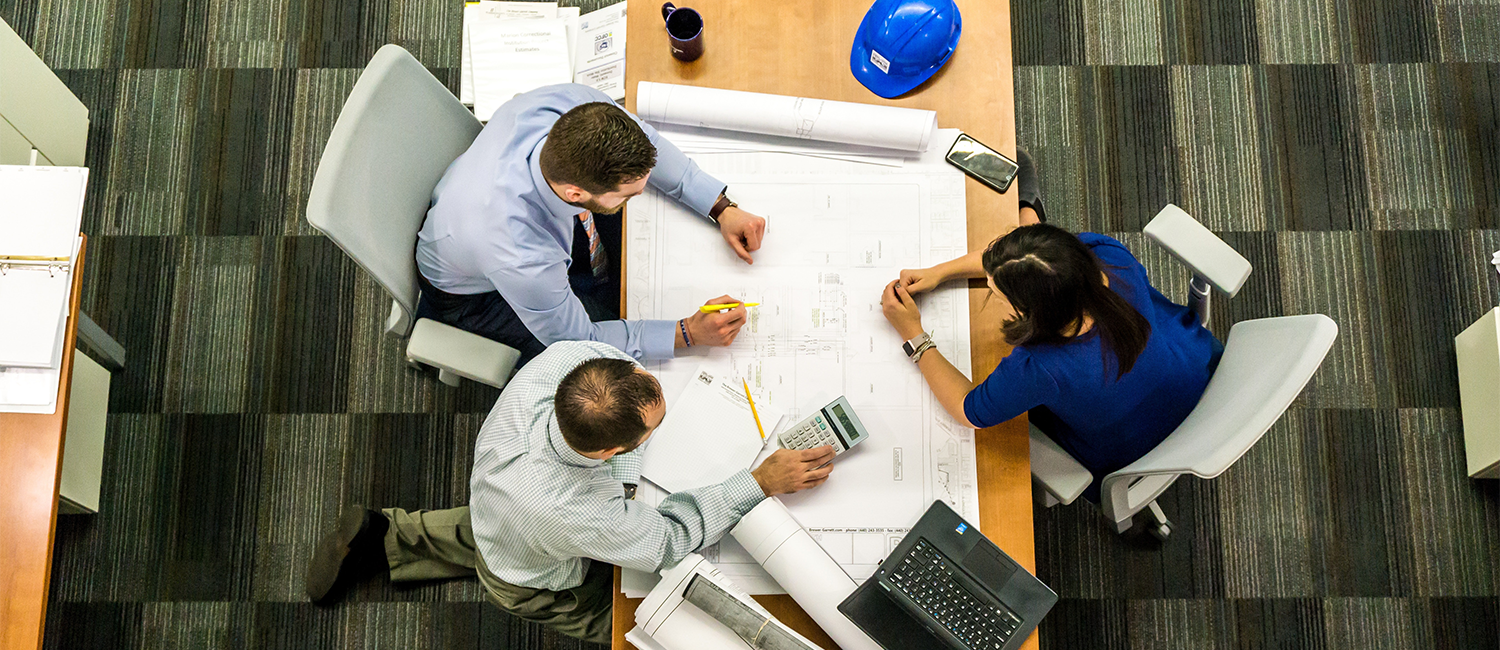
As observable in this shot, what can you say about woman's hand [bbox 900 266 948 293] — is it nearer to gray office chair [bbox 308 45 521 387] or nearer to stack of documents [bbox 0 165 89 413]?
gray office chair [bbox 308 45 521 387]

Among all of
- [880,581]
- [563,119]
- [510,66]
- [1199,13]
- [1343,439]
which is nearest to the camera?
[880,581]

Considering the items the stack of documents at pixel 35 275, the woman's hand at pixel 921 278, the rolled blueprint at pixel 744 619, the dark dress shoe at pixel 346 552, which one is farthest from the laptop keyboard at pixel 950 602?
the stack of documents at pixel 35 275

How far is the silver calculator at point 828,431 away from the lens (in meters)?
1.49

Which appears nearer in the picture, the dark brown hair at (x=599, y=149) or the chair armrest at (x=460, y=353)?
the dark brown hair at (x=599, y=149)

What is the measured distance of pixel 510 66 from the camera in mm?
2227

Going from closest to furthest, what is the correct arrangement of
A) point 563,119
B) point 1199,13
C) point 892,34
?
1. point 563,119
2. point 892,34
3. point 1199,13

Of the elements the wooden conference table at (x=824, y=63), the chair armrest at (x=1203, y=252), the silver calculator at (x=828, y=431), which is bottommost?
the silver calculator at (x=828, y=431)

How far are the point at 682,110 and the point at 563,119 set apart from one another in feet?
0.83

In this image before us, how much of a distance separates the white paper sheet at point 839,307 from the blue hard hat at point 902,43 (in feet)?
0.43

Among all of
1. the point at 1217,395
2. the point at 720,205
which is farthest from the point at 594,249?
the point at 1217,395

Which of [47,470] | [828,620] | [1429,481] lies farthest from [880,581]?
[1429,481]

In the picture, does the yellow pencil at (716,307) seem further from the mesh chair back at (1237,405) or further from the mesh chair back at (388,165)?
the mesh chair back at (1237,405)

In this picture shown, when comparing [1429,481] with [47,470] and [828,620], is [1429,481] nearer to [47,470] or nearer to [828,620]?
[828,620]

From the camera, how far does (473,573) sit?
7.48 feet
